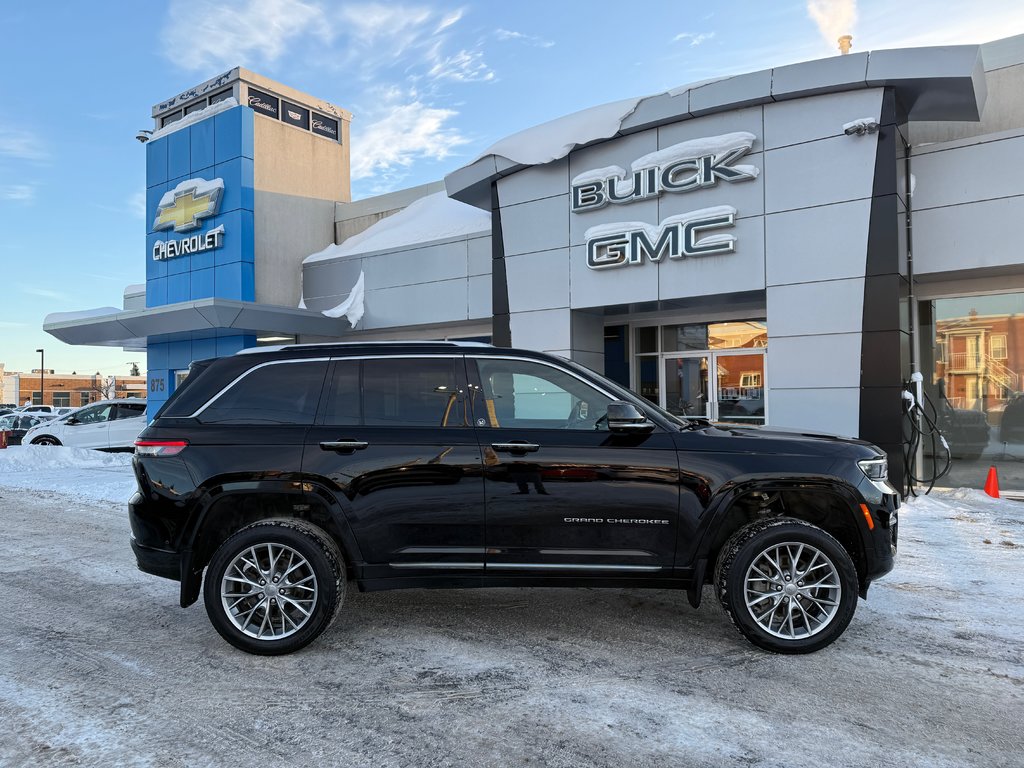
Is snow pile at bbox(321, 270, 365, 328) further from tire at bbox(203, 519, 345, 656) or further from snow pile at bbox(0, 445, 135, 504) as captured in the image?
tire at bbox(203, 519, 345, 656)

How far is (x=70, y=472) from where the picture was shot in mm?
14883

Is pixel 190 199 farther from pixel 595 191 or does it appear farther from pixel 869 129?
pixel 869 129

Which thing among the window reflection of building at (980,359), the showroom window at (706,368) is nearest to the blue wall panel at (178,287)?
the showroom window at (706,368)

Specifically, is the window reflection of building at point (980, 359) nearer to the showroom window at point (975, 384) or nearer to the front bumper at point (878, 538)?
the showroom window at point (975, 384)

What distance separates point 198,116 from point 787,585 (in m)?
22.2

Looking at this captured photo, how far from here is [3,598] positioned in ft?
18.1

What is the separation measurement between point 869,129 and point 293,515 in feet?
31.8

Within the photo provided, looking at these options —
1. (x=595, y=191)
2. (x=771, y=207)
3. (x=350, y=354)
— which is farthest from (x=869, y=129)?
(x=350, y=354)

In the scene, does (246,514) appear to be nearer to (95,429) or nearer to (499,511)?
(499,511)

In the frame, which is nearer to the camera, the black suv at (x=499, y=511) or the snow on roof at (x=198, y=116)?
the black suv at (x=499, y=511)

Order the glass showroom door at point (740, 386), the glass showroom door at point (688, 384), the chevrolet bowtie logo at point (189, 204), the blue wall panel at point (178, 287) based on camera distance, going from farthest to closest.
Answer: the blue wall panel at point (178, 287), the chevrolet bowtie logo at point (189, 204), the glass showroom door at point (688, 384), the glass showroom door at point (740, 386)

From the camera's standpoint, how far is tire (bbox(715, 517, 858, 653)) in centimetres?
419

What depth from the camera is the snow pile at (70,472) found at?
11877 millimetres

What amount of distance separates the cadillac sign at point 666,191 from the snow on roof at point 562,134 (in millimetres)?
616
